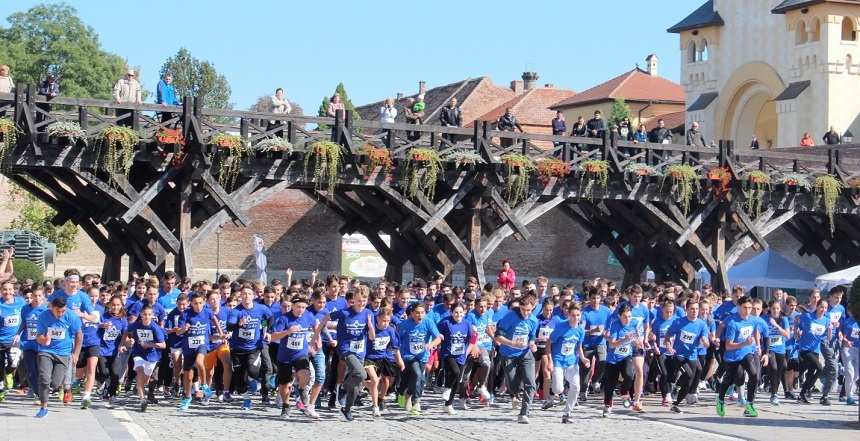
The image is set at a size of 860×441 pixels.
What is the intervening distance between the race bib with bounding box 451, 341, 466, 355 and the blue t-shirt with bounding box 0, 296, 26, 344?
18.3ft

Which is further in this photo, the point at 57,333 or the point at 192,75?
the point at 192,75

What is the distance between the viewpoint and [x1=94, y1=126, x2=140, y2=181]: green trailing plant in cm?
2214

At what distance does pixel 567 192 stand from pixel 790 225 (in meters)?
9.42

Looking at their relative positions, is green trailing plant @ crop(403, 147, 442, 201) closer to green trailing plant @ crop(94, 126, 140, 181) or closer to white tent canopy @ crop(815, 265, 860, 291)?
green trailing plant @ crop(94, 126, 140, 181)

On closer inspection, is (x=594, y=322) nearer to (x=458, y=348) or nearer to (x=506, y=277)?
(x=458, y=348)

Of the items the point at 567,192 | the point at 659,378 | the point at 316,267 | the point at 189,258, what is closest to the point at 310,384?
the point at 659,378

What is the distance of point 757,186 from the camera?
29.0 m

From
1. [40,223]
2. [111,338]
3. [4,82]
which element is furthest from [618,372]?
[40,223]

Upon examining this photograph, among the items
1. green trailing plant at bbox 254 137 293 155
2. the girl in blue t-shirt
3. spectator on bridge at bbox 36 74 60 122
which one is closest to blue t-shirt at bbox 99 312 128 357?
spectator on bridge at bbox 36 74 60 122

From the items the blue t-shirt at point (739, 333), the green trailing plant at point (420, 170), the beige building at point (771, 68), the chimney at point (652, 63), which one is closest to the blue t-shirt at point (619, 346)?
the blue t-shirt at point (739, 333)

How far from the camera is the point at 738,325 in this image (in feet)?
53.8

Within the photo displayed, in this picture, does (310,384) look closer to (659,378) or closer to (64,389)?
(64,389)

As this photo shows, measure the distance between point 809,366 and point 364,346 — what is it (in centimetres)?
733

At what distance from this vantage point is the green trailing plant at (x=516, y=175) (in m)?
26.3
